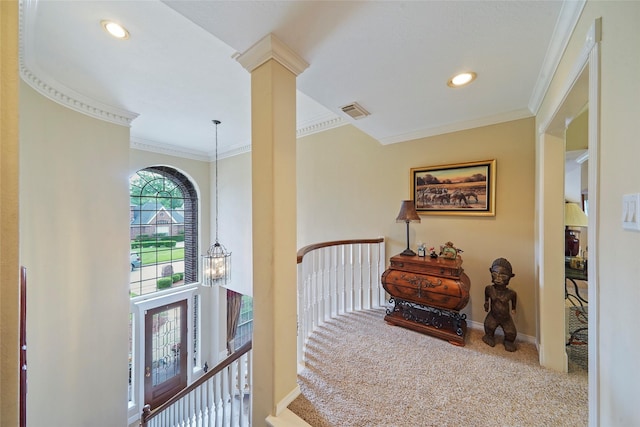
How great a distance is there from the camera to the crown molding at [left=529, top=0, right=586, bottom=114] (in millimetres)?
1065

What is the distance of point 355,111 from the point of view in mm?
2189

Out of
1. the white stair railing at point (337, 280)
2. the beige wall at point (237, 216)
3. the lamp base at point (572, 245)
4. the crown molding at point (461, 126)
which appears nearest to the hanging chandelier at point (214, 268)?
the beige wall at point (237, 216)

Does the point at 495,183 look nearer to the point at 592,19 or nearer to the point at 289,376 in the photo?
the point at 592,19

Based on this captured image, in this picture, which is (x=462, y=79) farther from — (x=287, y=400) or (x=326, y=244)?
(x=287, y=400)

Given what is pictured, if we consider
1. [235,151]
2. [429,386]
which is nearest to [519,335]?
[429,386]

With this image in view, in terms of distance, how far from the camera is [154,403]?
4.40m

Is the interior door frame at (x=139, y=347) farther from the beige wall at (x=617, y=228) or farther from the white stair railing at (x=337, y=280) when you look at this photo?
the beige wall at (x=617, y=228)

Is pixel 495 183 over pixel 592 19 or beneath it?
beneath

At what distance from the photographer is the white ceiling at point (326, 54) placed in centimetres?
118

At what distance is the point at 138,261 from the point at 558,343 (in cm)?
609

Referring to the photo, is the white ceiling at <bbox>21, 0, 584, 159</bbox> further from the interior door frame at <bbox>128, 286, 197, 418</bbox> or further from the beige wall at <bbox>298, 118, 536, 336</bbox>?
the interior door frame at <bbox>128, 286, 197, 418</bbox>

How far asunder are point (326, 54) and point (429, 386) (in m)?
2.34

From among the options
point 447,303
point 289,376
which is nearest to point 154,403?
point 289,376

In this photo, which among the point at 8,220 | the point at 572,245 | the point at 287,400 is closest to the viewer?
the point at 8,220
